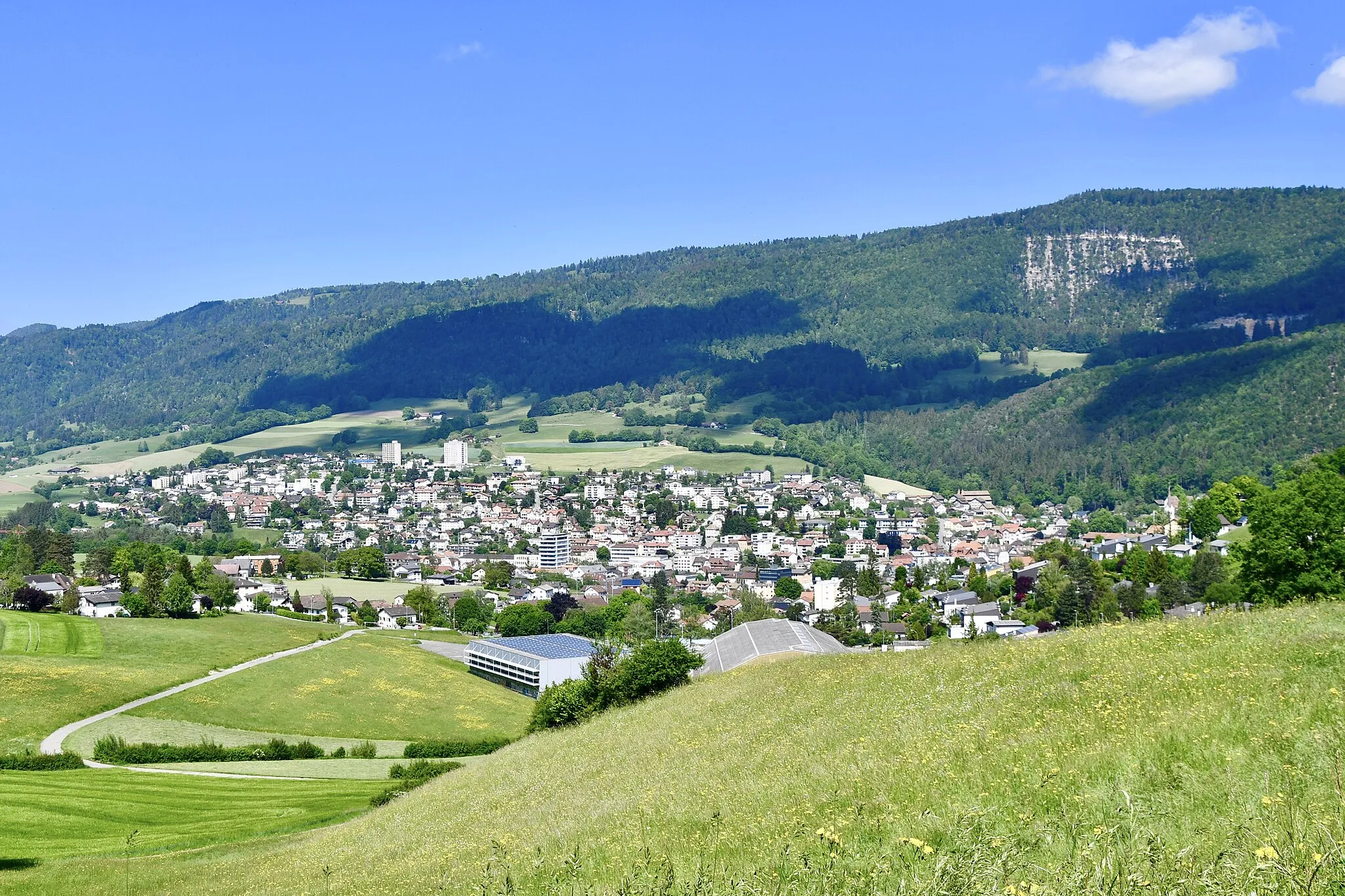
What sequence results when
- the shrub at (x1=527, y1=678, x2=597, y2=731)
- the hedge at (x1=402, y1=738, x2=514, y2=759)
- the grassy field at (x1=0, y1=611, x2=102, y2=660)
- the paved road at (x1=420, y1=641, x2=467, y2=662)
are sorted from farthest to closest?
the paved road at (x1=420, y1=641, x2=467, y2=662) → the grassy field at (x1=0, y1=611, x2=102, y2=660) → the hedge at (x1=402, y1=738, x2=514, y2=759) → the shrub at (x1=527, y1=678, x2=597, y2=731)

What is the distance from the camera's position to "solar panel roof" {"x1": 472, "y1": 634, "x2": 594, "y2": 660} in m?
70.5

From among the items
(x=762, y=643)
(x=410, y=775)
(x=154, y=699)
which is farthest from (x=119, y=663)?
(x=762, y=643)

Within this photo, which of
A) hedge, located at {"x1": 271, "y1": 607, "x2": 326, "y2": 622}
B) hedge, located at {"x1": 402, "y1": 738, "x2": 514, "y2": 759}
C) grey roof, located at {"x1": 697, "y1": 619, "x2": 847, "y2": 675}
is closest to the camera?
hedge, located at {"x1": 402, "y1": 738, "x2": 514, "y2": 759}

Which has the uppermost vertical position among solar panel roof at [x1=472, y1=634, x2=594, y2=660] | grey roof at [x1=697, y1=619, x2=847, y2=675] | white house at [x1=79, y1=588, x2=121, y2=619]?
grey roof at [x1=697, y1=619, x2=847, y2=675]

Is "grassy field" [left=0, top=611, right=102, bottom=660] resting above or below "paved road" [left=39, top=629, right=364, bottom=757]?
above

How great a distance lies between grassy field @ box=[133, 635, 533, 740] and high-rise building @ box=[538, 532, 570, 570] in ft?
254

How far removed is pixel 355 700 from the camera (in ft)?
196

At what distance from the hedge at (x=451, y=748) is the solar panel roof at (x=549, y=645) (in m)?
18.8

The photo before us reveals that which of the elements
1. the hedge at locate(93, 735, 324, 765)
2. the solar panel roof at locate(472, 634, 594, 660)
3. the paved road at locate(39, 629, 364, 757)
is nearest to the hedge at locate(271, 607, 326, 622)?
the paved road at locate(39, 629, 364, 757)

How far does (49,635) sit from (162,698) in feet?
56.0

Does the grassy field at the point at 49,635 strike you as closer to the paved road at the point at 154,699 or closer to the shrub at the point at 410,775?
the paved road at the point at 154,699

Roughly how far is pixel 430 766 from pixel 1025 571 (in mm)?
72366

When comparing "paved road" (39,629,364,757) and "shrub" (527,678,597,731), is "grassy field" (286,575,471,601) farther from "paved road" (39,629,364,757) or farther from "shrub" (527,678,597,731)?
"shrub" (527,678,597,731)

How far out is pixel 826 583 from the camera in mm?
112500
